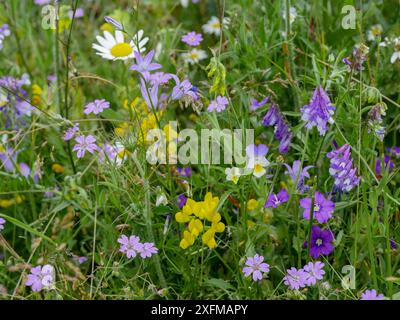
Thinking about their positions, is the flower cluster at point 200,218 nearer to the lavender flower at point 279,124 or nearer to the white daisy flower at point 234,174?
the white daisy flower at point 234,174

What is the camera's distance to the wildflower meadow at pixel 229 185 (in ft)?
5.31

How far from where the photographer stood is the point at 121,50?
2064 millimetres

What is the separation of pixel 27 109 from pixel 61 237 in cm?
46

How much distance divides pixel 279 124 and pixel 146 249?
434 mm

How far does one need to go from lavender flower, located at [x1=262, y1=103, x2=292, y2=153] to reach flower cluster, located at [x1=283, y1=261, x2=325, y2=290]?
1.05 ft

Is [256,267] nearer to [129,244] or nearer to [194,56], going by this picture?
[129,244]

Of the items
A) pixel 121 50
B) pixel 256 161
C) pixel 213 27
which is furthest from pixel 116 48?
pixel 256 161

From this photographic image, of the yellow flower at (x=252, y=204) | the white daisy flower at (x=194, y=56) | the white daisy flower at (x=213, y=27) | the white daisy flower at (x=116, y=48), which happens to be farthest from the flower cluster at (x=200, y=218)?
the white daisy flower at (x=213, y=27)

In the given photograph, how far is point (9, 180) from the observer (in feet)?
6.43

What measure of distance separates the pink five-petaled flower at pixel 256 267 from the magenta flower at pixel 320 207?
0.16 meters
